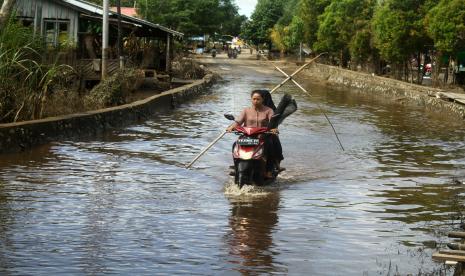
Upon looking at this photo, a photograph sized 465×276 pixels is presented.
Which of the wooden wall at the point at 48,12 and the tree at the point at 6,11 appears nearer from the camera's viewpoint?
the tree at the point at 6,11

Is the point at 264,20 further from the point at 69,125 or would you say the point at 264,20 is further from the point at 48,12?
the point at 69,125

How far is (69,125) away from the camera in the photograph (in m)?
15.1

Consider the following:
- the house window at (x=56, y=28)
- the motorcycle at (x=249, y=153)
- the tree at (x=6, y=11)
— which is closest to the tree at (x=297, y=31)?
the house window at (x=56, y=28)

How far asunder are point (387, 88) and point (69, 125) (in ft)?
72.6

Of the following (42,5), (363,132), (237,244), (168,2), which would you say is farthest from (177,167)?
(168,2)

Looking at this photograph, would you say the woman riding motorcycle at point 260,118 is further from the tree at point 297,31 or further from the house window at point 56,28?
the tree at point 297,31

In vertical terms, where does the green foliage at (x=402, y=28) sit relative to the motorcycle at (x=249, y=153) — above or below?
above

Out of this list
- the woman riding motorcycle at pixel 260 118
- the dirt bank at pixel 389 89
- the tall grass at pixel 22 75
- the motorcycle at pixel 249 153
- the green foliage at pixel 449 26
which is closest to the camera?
the motorcycle at pixel 249 153

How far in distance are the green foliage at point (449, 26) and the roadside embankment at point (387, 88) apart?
1.74 metres

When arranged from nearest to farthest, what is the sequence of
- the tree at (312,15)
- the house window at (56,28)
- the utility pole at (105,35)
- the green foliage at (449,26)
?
the utility pole at (105,35), the green foliage at (449,26), the house window at (56,28), the tree at (312,15)

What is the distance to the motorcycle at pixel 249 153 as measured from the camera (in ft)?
33.8

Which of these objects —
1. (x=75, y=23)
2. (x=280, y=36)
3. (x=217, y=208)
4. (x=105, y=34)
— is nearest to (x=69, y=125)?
(x=217, y=208)

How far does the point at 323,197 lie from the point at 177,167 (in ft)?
10.2

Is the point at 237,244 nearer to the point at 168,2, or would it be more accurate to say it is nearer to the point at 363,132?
the point at 363,132
